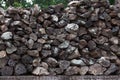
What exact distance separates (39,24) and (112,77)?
4.17ft

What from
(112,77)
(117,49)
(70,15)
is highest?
(70,15)

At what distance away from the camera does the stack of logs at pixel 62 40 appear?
410 cm

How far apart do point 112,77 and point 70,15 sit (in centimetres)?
107

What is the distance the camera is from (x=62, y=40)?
425 centimetres

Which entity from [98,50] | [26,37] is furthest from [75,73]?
[26,37]

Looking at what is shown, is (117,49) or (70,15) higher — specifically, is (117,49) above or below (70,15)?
below

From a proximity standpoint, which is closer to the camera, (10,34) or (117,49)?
(10,34)

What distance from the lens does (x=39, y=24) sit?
4281 mm

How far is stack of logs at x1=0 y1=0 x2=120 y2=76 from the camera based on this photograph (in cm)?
410

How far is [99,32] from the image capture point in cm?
435

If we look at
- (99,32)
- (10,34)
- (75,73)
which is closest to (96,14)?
(99,32)

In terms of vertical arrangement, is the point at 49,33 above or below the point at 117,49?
above

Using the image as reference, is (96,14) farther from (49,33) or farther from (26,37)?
(26,37)

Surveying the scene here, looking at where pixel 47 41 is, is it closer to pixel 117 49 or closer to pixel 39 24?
pixel 39 24
